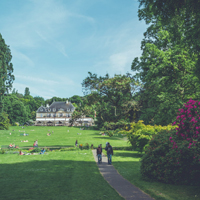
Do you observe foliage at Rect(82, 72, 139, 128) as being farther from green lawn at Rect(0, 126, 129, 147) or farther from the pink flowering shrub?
the pink flowering shrub

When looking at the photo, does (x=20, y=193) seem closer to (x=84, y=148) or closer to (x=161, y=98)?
(x=161, y=98)

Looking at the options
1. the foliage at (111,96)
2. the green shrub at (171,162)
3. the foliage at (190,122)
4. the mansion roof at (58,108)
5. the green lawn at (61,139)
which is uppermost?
the mansion roof at (58,108)

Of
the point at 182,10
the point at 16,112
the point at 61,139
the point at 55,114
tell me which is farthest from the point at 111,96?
the point at 55,114

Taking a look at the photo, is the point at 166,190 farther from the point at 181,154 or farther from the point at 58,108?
the point at 58,108

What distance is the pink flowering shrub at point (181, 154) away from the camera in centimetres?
888

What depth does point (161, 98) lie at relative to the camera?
20.5 metres

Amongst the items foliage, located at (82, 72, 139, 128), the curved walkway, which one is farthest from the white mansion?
the curved walkway

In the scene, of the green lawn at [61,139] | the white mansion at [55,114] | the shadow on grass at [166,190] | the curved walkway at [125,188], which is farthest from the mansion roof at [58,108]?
the shadow on grass at [166,190]

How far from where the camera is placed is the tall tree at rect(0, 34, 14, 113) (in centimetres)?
4407

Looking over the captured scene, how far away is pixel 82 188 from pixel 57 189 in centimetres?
106

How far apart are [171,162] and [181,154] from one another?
2.19ft

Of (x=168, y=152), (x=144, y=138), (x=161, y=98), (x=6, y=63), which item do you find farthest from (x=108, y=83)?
(x=6, y=63)

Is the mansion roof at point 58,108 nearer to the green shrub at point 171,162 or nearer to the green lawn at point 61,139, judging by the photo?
the green lawn at point 61,139

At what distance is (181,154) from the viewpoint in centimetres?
936
